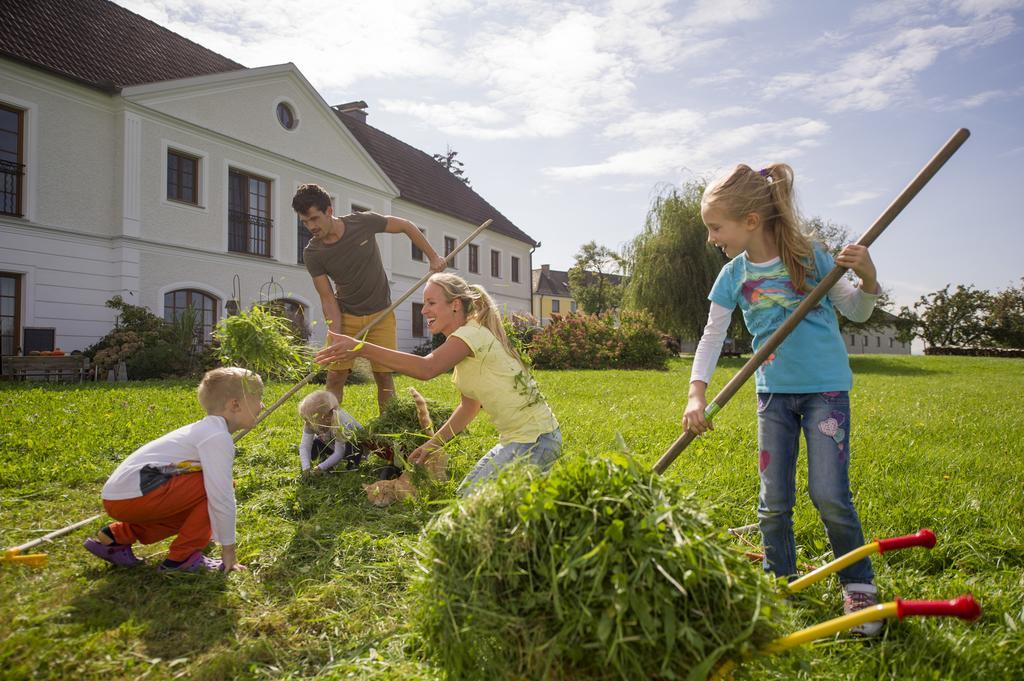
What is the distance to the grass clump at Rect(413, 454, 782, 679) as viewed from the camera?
5.48 feet

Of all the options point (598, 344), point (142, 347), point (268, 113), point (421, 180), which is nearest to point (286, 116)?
point (268, 113)

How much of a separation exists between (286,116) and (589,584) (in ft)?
69.9

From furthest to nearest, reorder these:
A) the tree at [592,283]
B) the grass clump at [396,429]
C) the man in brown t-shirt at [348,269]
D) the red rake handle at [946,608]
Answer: the tree at [592,283]
the man in brown t-shirt at [348,269]
the grass clump at [396,429]
the red rake handle at [946,608]

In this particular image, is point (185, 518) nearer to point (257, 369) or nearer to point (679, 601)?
point (257, 369)

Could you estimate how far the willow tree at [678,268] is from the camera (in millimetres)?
25875

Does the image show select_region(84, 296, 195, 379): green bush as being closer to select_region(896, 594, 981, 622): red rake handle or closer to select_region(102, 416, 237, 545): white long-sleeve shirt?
select_region(102, 416, 237, 545): white long-sleeve shirt

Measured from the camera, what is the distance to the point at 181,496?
3.19 metres

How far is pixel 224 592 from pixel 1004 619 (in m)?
3.53

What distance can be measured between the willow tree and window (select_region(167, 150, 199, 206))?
17631 mm

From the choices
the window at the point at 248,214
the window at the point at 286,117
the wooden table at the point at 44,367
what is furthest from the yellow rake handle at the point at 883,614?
the window at the point at 286,117

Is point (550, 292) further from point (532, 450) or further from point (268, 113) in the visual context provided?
point (532, 450)

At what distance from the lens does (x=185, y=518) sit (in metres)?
3.33

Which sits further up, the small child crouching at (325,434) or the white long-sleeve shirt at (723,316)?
the white long-sleeve shirt at (723,316)

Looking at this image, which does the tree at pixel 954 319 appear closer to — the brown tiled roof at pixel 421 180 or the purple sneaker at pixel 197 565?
the brown tiled roof at pixel 421 180
